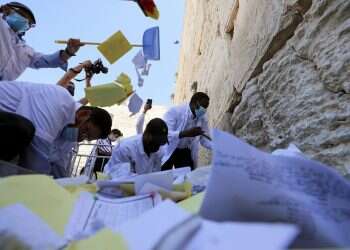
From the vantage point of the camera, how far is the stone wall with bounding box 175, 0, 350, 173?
56.9 inches

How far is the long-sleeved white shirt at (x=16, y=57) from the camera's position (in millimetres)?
2131

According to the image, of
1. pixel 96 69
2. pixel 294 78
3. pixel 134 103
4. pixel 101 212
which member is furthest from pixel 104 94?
pixel 134 103

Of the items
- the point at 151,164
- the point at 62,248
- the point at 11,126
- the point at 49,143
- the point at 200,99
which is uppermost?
the point at 62,248

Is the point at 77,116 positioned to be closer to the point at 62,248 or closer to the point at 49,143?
the point at 49,143

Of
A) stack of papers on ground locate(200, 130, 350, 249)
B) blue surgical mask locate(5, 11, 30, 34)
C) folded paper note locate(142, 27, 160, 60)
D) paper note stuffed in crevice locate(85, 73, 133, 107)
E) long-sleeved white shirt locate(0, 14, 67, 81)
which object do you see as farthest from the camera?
folded paper note locate(142, 27, 160, 60)

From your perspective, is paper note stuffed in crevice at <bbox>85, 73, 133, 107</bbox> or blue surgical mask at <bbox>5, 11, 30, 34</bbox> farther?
paper note stuffed in crevice at <bbox>85, 73, 133, 107</bbox>

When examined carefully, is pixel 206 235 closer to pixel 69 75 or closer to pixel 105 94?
pixel 105 94

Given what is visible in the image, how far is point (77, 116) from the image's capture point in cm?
197

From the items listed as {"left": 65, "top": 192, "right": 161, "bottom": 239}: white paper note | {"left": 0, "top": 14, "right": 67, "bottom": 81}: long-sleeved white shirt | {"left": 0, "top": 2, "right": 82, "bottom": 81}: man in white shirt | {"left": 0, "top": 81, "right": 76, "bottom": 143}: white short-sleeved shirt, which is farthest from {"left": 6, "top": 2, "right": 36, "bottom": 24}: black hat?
{"left": 65, "top": 192, "right": 161, "bottom": 239}: white paper note

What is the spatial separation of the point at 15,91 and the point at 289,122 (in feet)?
4.07

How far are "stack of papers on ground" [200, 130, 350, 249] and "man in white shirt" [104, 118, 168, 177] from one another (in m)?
1.99

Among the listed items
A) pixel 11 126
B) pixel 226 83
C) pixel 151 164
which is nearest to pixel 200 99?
pixel 226 83

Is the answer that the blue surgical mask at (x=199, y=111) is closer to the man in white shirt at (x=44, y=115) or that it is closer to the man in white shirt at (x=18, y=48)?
the man in white shirt at (x=18, y=48)

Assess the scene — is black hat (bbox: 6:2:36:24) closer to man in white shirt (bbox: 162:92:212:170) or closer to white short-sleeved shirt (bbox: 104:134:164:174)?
white short-sleeved shirt (bbox: 104:134:164:174)
